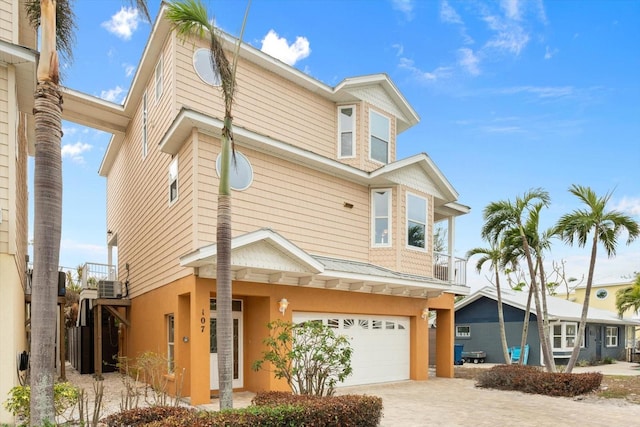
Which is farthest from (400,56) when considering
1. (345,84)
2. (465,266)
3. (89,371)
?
(89,371)

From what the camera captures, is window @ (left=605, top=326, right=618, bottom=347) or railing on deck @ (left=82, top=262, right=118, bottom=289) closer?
railing on deck @ (left=82, top=262, right=118, bottom=289)

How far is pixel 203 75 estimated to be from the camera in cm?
1255

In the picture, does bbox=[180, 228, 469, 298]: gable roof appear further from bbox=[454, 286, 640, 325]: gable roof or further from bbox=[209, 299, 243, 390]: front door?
bbox=[454, 286, 640, 325]: gable roof

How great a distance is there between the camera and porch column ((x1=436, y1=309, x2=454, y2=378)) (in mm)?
16828

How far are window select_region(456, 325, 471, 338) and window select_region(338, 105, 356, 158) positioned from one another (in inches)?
609

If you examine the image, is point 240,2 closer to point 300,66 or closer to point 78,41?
point 78,41

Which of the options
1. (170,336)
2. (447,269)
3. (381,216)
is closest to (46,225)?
(170,336)

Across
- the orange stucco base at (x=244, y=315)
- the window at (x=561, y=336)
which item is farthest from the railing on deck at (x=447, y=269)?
the window at (x=561, y=336)

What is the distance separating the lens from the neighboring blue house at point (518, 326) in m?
24.0

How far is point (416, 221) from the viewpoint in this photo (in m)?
15.5

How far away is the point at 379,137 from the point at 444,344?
25.3 feet

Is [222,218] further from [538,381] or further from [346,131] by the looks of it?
[538,381]

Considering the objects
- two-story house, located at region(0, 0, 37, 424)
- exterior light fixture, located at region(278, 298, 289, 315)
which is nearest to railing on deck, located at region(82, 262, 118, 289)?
exterior light fixture, located at region(278, 298, 289, 315)

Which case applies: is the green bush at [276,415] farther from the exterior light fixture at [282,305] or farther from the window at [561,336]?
the window at [561,336]
